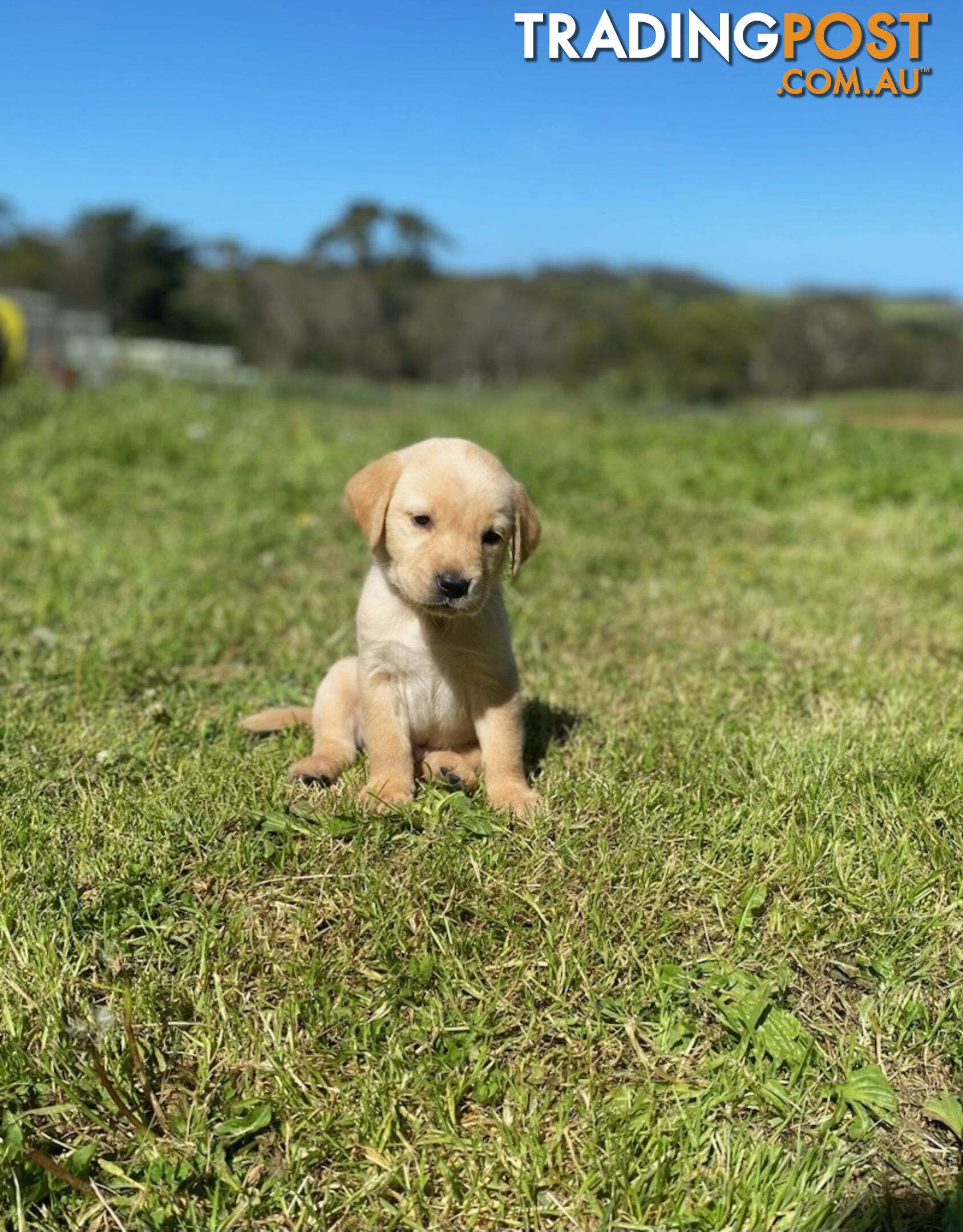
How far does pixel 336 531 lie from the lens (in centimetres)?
652

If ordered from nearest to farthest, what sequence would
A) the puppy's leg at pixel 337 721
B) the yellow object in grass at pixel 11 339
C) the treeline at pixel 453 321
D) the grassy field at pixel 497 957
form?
the grassy field at pixel 497 957 → the puppy's leg at pixel 337 721 → the yellow object in grass at pixel 11 339 → the treeline at pixel 453 321

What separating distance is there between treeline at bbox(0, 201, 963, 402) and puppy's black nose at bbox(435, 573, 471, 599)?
21570 millimetres

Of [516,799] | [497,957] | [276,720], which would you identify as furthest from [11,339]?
[497,957]

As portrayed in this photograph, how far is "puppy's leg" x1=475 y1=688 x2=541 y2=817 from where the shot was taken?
2.81m

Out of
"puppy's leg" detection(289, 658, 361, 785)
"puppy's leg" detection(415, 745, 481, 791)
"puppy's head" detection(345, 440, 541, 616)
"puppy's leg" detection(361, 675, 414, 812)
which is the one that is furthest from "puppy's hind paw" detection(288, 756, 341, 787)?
"puppy's head" detection(345, 440, 541, 616)

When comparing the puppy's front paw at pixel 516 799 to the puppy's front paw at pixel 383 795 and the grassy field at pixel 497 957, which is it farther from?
the puppy's front paw at pixel 383 795

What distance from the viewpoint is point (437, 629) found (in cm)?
288

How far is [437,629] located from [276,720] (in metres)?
0.76

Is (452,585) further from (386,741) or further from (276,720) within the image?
(276,720)

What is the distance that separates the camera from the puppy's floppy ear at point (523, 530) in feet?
9.36

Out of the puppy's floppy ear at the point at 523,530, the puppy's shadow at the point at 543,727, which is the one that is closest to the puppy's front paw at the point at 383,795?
the puppy's shadow at the point at 543,727

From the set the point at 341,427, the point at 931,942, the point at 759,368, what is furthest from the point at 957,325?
the point at 931,942

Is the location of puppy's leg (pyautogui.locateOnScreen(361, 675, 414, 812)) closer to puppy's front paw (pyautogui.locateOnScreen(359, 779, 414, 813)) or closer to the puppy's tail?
puppy's front paw (pyautogui.locateOnScreen(359, 779, 414, 813))

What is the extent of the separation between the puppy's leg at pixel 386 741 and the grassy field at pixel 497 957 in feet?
0.33
